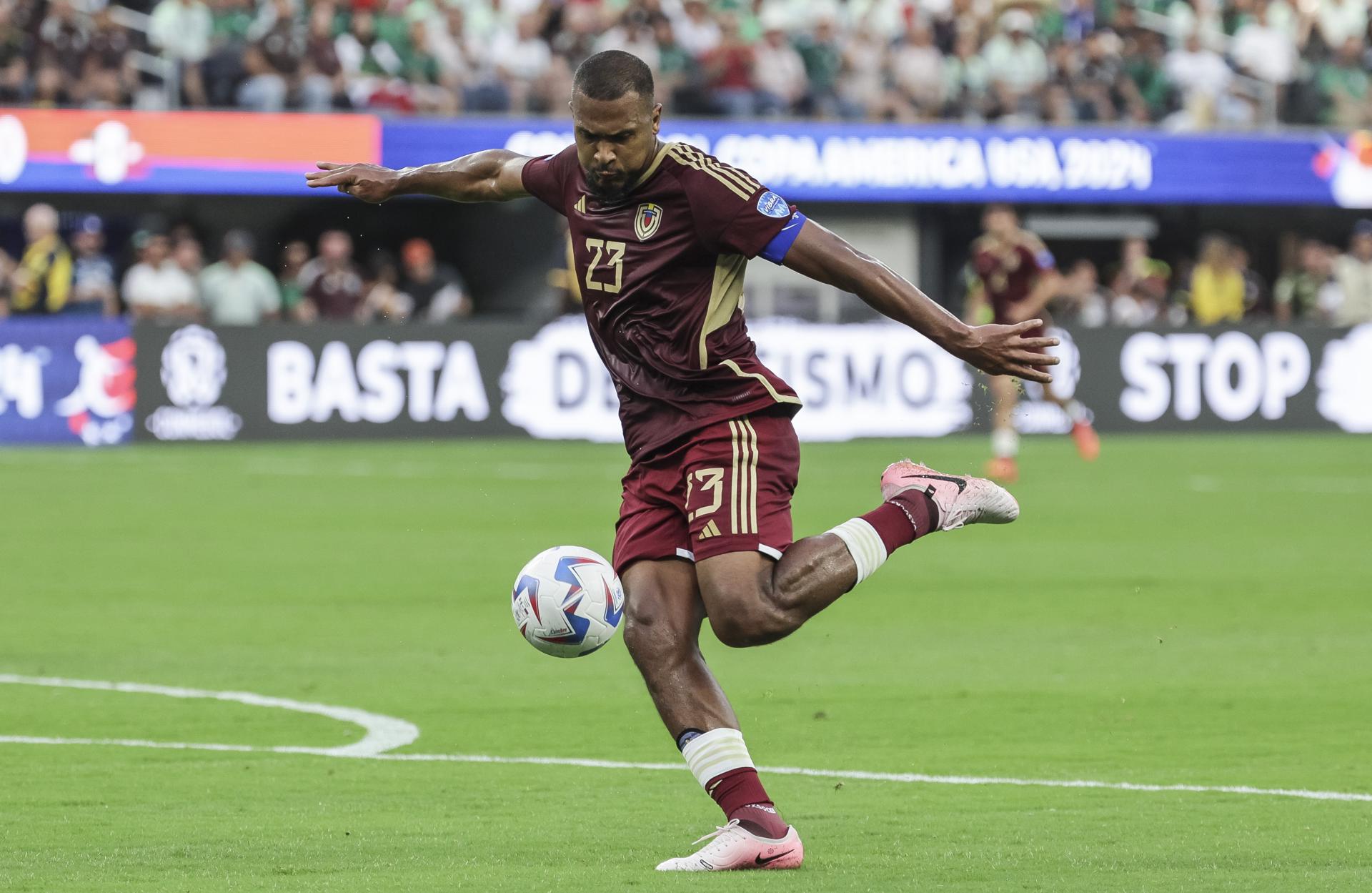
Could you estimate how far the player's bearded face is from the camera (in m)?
5.68

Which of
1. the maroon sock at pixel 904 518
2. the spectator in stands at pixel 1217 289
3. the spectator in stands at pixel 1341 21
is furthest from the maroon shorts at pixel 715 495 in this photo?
the spectator in stands at pixel 1341 21

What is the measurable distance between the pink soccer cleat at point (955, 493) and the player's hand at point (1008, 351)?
68 cm

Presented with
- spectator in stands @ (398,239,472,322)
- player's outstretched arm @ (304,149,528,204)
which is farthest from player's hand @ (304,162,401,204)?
spectator in stands @ (398,239,472,322)

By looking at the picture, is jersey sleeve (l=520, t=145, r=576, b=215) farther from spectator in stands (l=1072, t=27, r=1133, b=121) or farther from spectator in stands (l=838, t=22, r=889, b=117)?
spectator in stands (l=1072, t=27, r=1133, b=121)

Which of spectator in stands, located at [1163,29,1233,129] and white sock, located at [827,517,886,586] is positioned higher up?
spectator in stands, located at [1163,29,1233,129]

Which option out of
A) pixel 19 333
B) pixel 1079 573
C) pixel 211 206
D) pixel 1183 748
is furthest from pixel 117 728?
pixel 211 206

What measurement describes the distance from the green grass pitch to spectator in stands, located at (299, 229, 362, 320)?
7084 mm

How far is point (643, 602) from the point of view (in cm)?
593

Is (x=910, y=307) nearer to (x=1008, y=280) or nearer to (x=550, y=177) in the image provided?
(x=550, y=177)

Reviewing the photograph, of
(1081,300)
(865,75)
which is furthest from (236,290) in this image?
(1081,300)

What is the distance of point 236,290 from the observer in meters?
24.9

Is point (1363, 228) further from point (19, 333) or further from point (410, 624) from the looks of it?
point (410, 624)

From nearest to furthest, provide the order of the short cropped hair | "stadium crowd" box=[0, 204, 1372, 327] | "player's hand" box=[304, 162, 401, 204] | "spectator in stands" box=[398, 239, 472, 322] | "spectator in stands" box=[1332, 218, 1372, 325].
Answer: the short cropped hair
"player's hand" box=[304, 162, 401, 204]
"stadium crowd" box=[0, 204, 1372, 327]
"spectator in stands" box=[398, 239, 472, 322]
"spectator in stands" box=[1332, 218, 1372, 325]

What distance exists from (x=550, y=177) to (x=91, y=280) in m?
19.8
